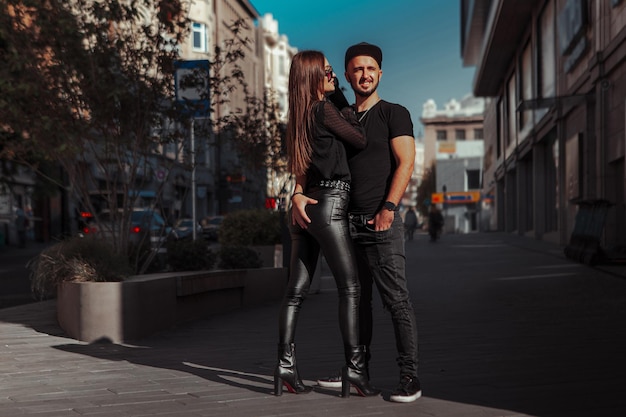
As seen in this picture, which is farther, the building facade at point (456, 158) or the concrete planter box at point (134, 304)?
the building facade at point (456, 158)

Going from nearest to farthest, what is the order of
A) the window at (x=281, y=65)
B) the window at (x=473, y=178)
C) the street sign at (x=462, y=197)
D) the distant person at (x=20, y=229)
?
the distant person at (x=20, y=229) < the window at (x=281, y=65) < the street sign at (x=462, y=197) < the window at (x=473, y=178)

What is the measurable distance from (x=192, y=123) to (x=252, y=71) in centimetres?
6549

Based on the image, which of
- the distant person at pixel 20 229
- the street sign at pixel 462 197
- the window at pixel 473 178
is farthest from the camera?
the window at pixel 473 178

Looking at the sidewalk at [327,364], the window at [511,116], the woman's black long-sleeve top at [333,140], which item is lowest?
the sidewalk at [327,364]

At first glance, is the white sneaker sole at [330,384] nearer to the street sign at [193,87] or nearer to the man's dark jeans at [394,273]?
the man's dark jeans at [394,273]

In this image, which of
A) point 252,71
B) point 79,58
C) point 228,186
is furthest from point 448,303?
point 252,71

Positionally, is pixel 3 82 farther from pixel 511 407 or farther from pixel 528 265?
pixel 528 265

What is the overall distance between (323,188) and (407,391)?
1.14m

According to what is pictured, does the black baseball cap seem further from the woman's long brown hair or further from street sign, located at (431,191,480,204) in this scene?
street sign, located at (431,191,480,204)

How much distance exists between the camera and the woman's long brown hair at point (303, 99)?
14.7 feet

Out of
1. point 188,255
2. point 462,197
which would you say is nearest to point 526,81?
point 188,255

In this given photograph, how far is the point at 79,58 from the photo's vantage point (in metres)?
9.82

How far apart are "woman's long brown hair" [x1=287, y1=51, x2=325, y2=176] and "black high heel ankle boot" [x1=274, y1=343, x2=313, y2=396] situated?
96cm

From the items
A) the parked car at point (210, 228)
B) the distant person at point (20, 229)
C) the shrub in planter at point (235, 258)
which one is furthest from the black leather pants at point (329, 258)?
the parked car at point (210, 228)
